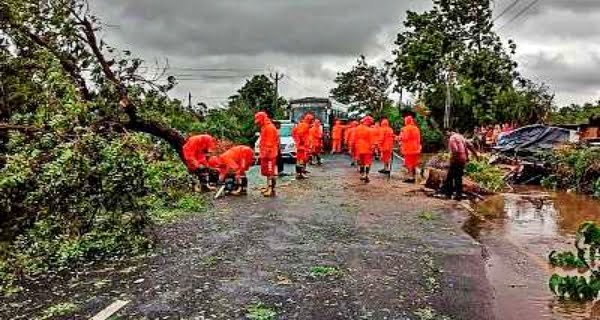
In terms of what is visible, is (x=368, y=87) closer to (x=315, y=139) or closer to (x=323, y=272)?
(x=315, y=139)

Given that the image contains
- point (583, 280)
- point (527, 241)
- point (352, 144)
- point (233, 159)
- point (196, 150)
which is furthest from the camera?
point (352, 144)

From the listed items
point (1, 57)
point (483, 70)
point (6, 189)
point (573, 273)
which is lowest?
point (573, 273)

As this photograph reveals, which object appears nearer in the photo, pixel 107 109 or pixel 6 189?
pixel 6 189

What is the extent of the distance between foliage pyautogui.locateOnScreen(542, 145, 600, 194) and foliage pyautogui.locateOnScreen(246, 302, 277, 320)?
50.4ft

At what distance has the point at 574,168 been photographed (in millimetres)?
21641

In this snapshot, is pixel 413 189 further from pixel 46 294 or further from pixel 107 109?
pixel 46 294

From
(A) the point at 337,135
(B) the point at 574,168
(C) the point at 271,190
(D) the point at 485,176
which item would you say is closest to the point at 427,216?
(C) the point at 271,190

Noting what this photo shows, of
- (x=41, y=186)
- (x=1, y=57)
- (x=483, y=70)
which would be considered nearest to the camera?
(x=41, y=186)

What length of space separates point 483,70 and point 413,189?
21.6 metres

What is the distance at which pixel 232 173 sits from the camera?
16.5 metres

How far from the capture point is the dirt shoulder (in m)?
6.50

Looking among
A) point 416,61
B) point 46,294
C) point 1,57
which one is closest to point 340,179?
point 1,57

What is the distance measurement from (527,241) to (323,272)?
4822mm

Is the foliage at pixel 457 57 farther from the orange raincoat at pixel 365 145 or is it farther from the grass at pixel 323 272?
the grass at pixel 323 272
